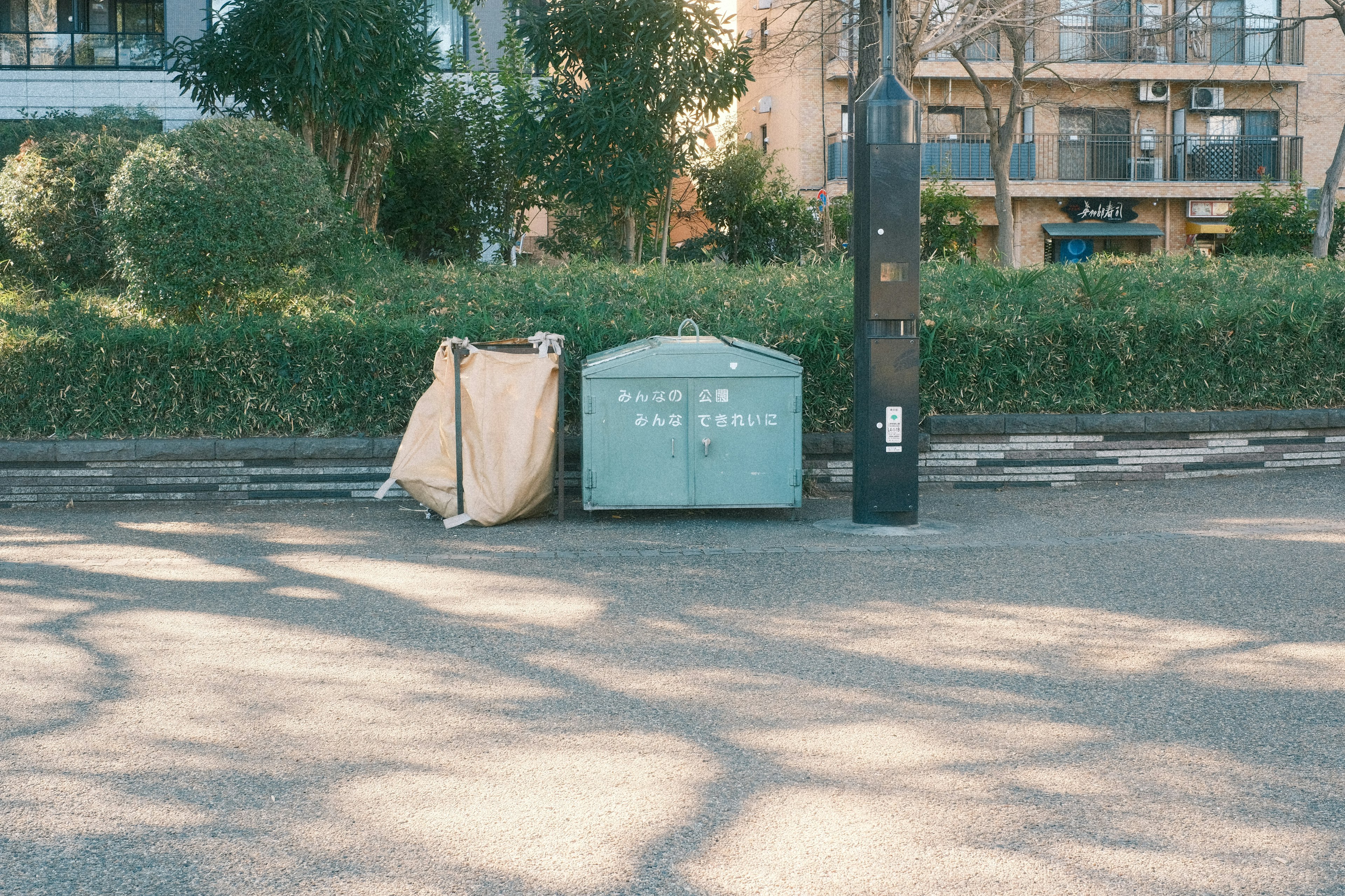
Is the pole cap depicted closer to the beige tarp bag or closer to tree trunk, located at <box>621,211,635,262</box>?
the beige tarp bag

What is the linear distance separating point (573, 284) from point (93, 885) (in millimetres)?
9420

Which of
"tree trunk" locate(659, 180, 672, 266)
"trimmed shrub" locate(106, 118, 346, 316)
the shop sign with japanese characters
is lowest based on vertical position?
"trimmed shrub" locate(106, 118, 346, 316)

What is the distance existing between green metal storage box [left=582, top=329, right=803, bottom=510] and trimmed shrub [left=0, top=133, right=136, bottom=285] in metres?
6.23

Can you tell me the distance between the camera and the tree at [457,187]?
18.6 metres

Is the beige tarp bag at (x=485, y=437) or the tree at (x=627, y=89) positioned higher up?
the tree at (x=627, y=89)

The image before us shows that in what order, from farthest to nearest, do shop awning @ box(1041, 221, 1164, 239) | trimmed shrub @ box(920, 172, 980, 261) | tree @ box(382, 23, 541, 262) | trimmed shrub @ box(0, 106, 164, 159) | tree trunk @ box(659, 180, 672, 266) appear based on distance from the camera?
1. shop awning @ box(1041, 221, 1164, 239)
2. trimmed shrub @ box(920, 172, 980, 261)
3. tree @ box(382, 23, 541, 262)
4. tree trunk @ box(659, 180, 672, 266)
5. trimmed shrub @ box(0, 106, 164, 159)

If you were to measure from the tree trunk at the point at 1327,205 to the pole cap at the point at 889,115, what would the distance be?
46.9 feet

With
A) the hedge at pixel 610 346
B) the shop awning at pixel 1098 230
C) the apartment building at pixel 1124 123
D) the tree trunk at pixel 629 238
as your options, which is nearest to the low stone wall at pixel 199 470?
the hedge at pixel 610 346

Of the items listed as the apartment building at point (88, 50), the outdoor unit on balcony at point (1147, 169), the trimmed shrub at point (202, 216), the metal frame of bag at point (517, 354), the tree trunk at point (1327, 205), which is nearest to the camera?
the metal frame of bag at point (517, 354)

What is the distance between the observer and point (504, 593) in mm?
6691

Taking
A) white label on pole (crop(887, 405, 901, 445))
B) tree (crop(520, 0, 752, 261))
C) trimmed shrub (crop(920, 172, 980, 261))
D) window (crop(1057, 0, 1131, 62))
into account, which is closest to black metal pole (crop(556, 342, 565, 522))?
white label on pole (crop(887, 405, 901, 445))

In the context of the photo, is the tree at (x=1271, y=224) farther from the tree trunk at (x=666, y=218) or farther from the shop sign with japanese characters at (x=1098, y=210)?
the tree trunk at (x=666, y=218)

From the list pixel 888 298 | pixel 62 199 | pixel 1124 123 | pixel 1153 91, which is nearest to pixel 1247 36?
pixel 1153 91

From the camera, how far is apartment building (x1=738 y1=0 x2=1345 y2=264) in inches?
1271
